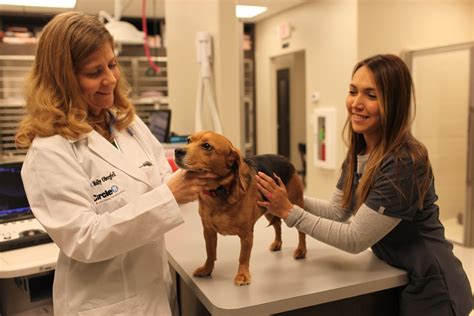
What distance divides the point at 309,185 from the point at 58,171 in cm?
474

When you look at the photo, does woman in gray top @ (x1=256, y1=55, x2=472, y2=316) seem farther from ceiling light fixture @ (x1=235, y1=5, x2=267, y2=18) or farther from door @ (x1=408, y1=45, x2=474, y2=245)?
ceiling light fixture @ (x1=235, y1=5, x2=267, y2=18)

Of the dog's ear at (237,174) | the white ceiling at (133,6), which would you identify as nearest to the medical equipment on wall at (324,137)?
the white ceiling at (133,6)

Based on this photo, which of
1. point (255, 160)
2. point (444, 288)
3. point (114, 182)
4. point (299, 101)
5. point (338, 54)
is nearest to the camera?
point (114, 182)

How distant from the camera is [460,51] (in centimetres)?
405

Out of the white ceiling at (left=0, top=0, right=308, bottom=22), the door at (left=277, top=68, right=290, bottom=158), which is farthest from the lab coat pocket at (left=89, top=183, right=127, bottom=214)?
the door at (left=277, top=68, right=290, bottom=158)

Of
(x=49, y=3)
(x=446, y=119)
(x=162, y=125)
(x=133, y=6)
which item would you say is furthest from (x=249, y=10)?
(x=162, y=125)

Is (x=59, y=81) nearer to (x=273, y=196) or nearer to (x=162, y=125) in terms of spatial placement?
(x=273, y=196)

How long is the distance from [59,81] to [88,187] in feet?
0.88

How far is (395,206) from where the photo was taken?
1.20m

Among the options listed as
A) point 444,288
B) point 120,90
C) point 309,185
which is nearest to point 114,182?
point 120,90

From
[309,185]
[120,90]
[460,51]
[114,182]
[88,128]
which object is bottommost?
[309,185]

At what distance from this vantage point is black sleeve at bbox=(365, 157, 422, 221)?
1.20 m

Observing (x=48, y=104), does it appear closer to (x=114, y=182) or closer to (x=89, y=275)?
(x=114, y=182)

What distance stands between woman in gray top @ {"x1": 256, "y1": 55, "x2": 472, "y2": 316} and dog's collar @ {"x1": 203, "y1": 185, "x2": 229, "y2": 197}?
134 mm
